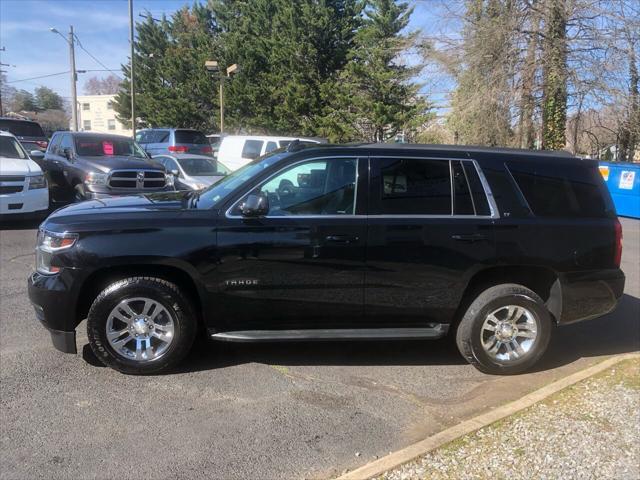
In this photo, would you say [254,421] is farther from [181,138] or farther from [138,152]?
[181,138]

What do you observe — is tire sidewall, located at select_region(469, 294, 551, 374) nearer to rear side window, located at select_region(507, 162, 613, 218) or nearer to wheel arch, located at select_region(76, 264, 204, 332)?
rear side window, located at select_region(507, 162, 613, 218)

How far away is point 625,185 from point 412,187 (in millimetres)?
13526

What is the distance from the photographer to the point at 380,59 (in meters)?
25.4

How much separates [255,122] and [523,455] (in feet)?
95.6

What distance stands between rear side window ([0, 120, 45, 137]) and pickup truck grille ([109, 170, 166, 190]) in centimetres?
923

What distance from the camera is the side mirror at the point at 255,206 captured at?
3.94 metres

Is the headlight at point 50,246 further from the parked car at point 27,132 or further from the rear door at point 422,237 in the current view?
the parked car at point 27,132

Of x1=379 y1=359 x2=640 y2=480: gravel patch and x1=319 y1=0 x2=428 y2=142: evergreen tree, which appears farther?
x1=319 y1=0 x2=428 y2=142: evergreen tree

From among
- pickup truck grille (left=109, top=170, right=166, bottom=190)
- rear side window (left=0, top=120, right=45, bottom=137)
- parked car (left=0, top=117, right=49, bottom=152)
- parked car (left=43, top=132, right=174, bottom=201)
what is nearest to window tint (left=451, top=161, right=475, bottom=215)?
parked car (left=43, top=132, right=174, bottom=201)

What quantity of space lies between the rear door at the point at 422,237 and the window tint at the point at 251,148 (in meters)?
11.2

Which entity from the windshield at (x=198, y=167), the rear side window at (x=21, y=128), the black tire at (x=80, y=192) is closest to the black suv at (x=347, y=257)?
the black tire at (x=80, y=192)

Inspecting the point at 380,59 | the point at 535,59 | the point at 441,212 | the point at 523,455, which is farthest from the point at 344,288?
the point at 380,59

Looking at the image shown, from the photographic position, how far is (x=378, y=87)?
84.5 ft

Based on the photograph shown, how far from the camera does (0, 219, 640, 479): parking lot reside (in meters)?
3.08
